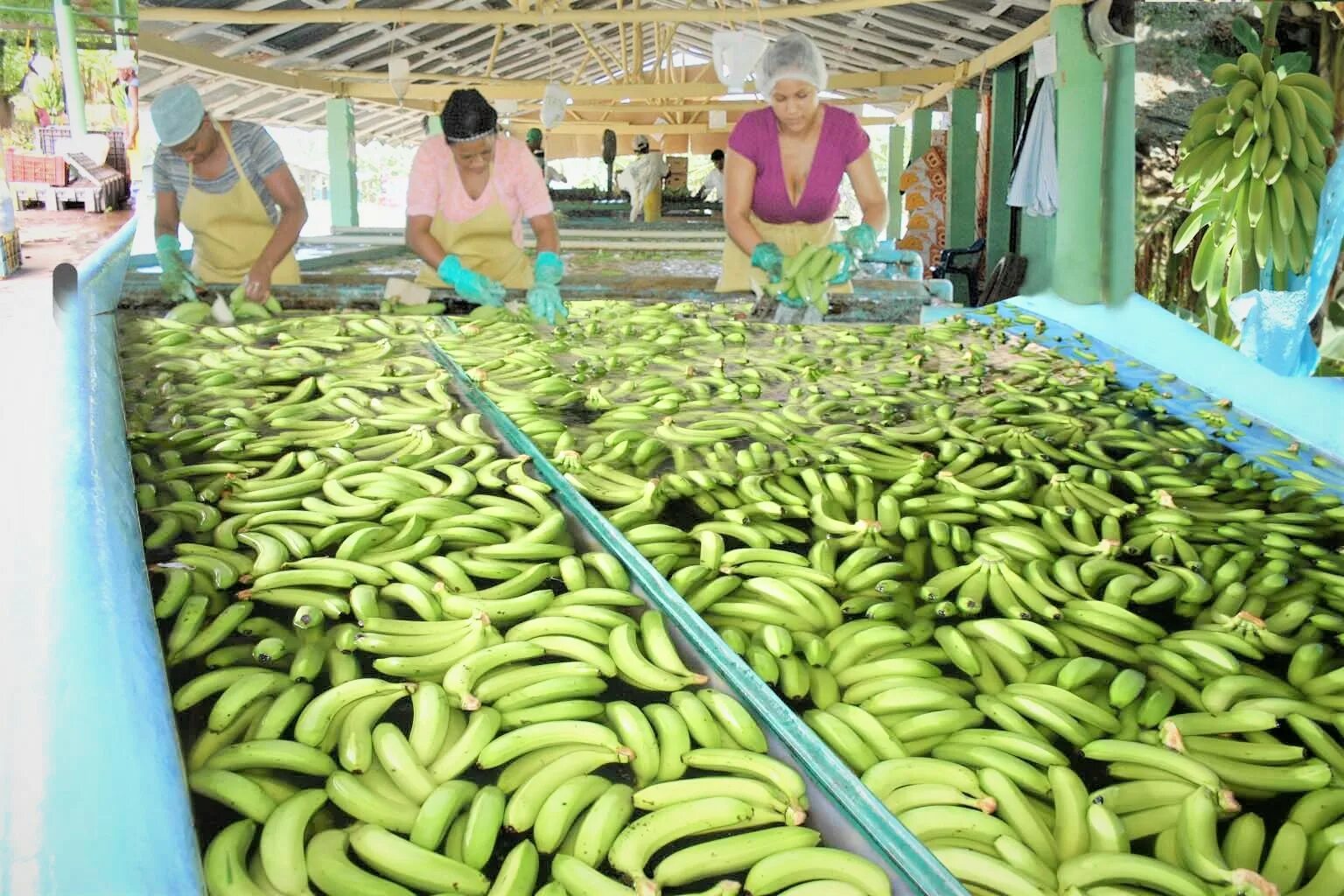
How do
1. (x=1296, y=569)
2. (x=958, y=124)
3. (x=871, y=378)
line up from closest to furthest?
(x=1296, y=569), (x=871, y=378), (x=958, y=124)

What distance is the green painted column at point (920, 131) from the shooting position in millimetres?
5215

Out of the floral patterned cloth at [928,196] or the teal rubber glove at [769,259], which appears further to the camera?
the floral patterned cloth at [928,196]

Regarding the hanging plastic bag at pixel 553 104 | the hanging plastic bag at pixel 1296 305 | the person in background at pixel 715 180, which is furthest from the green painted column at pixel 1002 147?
the hanging plastic bag at pixel 553 104

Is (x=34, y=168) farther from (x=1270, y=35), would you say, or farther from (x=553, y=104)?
(x=1270, y=35)

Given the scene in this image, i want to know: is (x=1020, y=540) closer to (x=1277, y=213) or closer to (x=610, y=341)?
(x=1277, y=213)

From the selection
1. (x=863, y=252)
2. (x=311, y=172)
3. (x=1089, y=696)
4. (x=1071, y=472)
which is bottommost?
(x=1089, y=696)

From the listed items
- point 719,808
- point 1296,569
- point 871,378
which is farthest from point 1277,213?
point 719,808

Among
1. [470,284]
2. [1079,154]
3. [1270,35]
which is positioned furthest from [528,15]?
[1270,35]

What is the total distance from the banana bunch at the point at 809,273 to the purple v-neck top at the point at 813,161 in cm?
16

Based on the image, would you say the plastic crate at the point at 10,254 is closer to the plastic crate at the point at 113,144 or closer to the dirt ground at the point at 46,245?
the dirt ground at the point at 46,245

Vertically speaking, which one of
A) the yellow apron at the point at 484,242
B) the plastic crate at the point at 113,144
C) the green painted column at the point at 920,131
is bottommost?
the yellow apron at the point at 484,242

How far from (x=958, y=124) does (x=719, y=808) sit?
4832 millimetres

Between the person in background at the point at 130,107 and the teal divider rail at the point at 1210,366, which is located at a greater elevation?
the person in background at the point at 130,107

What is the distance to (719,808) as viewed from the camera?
1.36 metres
